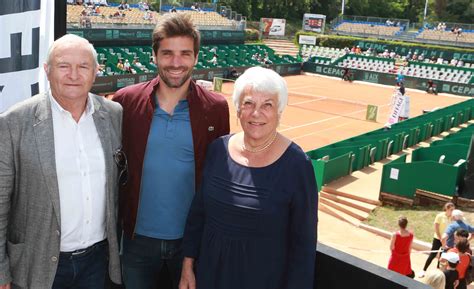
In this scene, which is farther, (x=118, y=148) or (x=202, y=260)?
(x=118, y=148)

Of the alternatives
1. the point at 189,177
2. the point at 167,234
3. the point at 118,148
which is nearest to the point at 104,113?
the point at 118,148

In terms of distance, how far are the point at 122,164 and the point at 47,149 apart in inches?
18.0

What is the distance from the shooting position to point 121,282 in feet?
10.0

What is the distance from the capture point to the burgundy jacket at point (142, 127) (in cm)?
289

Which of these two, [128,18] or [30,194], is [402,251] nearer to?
[30,194]

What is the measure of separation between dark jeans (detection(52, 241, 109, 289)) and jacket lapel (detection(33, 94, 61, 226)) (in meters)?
0.29

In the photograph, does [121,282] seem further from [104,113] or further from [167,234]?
[104,113]

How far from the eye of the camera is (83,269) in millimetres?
2852

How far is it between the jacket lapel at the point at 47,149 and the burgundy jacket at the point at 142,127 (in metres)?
0.46

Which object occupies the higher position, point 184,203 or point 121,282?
point 184,203

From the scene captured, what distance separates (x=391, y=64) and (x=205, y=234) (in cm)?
4333

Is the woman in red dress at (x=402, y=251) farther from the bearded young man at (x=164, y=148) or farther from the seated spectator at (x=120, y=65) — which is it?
the seated spectator at (x=120, y=65)

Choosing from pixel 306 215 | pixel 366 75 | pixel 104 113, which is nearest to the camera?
pixel 306 215

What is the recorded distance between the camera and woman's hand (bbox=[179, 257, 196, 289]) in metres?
2.80
